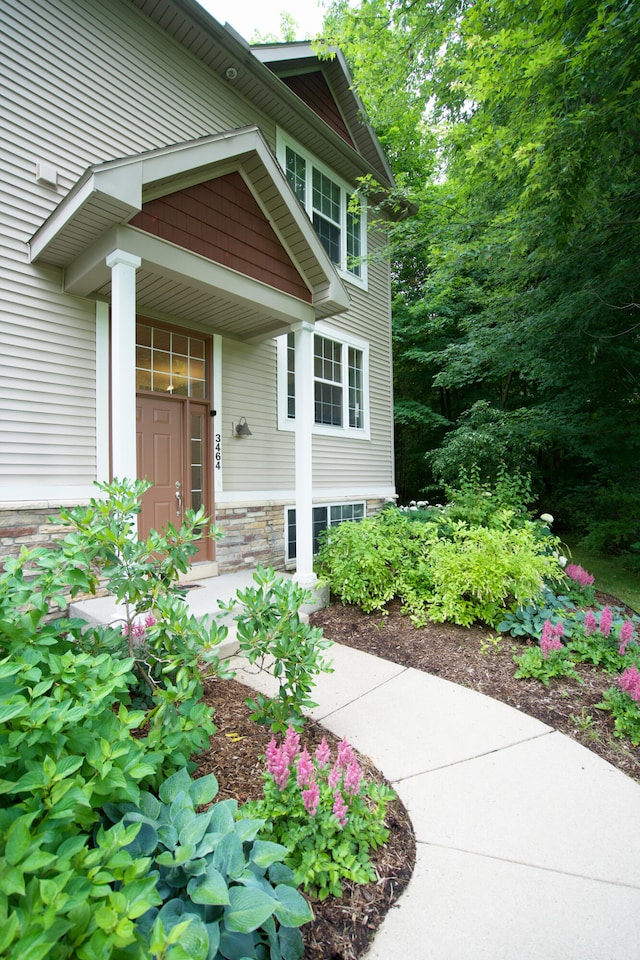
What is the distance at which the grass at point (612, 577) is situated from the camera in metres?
6.31

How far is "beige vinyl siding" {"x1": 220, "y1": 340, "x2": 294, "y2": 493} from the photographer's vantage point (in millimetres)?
5660

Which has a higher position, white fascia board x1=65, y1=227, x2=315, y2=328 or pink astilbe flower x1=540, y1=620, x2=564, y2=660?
white fascia board x1=65, y1=227, x2=315, y2=328

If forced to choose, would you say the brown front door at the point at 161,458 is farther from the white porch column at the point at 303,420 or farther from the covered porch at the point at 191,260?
the white porch column at the point at 303,420

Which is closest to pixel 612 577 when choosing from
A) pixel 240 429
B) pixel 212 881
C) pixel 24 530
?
pixel 240 429

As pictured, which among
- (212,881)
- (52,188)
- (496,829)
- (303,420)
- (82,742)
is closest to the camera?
(212,881)

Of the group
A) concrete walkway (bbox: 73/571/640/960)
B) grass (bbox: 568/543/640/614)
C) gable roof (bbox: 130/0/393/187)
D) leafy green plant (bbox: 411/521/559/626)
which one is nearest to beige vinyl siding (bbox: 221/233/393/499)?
gable roof (bbox: 130/0/393/187)

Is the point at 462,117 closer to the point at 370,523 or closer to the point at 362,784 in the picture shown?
the point at 370,523

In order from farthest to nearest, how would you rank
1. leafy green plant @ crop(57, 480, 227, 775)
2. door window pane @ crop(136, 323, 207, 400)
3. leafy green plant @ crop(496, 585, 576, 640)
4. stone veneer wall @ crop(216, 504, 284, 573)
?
stone veneer wall @ crop(216, 504, 284, 573) < door window pane @ crop(136, 323, 207, 400) < leafy green plant @ crop(496, 585, 576, 640) < leafy green plant @ crop(57, 480, 227, 775)

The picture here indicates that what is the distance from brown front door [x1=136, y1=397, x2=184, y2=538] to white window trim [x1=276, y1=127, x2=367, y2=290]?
357 cm

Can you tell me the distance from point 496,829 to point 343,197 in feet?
28.8

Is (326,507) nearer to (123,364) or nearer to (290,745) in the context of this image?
(123,364)

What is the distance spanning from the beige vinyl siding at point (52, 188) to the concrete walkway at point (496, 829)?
267cm

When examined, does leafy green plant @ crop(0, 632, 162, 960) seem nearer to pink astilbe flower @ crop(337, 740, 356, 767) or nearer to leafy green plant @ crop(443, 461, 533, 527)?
pink astilbe flower @ crop(337, 740, 356, 767)

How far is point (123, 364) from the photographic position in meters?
3.47
